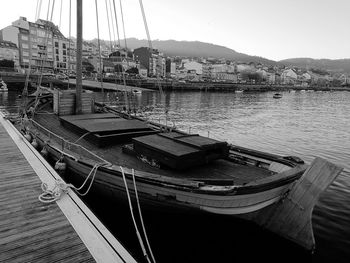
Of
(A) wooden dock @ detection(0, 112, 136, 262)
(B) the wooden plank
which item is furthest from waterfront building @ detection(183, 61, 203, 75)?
(A) wooden dock @ detection(0, 112, 136, 262)

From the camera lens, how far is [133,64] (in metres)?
145

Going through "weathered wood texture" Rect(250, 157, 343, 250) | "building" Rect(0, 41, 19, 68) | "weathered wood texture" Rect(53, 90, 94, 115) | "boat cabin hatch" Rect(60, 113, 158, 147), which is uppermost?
"building" Rect(0, 41, 19, 68)

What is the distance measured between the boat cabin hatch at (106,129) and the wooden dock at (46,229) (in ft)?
10.6

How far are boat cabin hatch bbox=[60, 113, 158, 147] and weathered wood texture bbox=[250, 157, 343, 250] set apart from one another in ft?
22.1

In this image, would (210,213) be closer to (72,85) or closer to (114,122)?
(114,122)

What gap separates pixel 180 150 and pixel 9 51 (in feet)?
393

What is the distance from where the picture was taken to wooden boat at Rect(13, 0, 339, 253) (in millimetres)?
7602

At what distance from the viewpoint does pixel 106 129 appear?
1249 centimetres

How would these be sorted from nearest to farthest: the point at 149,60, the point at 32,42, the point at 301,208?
the point at 301,208
the point at 32,42
the point at 149,60

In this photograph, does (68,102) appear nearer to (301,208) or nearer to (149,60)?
(301,208)

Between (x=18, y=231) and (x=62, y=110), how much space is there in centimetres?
1274

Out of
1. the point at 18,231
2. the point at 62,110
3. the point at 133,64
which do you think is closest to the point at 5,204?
the point at 18,231

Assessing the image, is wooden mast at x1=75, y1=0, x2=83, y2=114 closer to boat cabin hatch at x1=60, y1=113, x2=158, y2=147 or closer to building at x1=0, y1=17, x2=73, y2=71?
boat cabin hatch at x1=60, y1=113, x2=158, y2=147

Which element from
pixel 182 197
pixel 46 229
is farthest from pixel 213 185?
pixel 46 229
